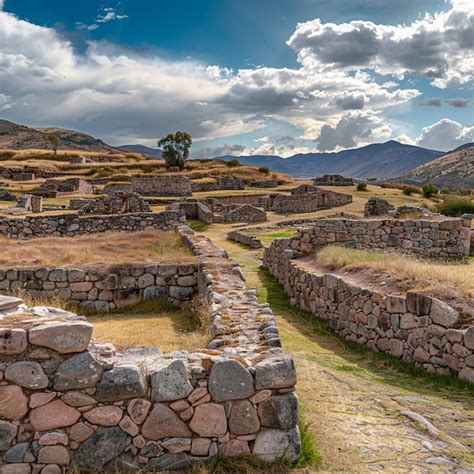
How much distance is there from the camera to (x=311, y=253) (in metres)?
15.4

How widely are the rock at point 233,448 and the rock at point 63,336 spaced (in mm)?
1655

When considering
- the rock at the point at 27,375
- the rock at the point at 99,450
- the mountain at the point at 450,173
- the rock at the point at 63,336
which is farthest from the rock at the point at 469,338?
the mountain at the point at 450,173

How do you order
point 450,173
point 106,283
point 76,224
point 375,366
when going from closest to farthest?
point 375,366 < point 106,283 < point 76,224 < point 450,173

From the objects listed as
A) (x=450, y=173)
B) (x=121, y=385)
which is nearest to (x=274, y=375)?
(x=121, y=385)

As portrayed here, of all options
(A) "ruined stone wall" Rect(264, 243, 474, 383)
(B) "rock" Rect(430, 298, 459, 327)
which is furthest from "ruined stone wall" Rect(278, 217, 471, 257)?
(B) "rock" Rect(430, 298, 459, 327)

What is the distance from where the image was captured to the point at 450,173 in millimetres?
157625

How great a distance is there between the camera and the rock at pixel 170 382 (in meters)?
4.52

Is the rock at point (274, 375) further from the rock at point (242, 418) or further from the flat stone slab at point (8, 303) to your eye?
the flat stone slab at point (8, 303)

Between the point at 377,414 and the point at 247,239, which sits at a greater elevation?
the point at 247,239

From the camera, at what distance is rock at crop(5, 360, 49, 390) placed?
14.5ft

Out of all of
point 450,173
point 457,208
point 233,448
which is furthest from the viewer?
point 450,173

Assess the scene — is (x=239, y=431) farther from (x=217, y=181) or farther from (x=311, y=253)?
(x=217, y=181)

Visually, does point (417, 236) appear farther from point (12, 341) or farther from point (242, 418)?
point (12, 341)

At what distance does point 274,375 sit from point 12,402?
2.47 meters
